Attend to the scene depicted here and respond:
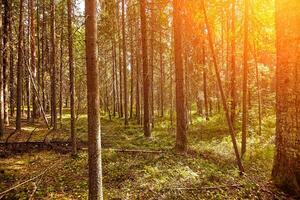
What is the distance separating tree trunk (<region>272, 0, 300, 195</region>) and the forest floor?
45 cm

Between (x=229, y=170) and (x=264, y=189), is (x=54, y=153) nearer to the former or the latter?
(x=229, y=170)

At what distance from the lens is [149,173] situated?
323 inches

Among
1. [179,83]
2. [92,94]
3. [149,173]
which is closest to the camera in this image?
[92,94]

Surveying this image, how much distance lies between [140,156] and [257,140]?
7.95 metres

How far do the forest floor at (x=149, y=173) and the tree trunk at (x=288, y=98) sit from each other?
45 centimetres

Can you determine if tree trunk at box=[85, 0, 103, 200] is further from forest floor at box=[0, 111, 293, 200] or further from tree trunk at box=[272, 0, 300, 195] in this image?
tree trunk at box=[272, 0, 300, 195]

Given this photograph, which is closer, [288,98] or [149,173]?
[288,98]

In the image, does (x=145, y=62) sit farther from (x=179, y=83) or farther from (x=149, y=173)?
(x=149, y=173)

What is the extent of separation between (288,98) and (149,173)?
15.6 feet

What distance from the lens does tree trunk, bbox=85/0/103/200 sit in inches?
208

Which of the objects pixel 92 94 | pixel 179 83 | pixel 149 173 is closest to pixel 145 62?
pixel 179 83

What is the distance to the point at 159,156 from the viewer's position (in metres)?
10.1

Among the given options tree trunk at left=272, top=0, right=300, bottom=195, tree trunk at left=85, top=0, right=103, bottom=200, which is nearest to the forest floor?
tree trunk at left=272, top=0, right=300, bottom=195

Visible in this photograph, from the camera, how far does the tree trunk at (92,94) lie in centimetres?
528
